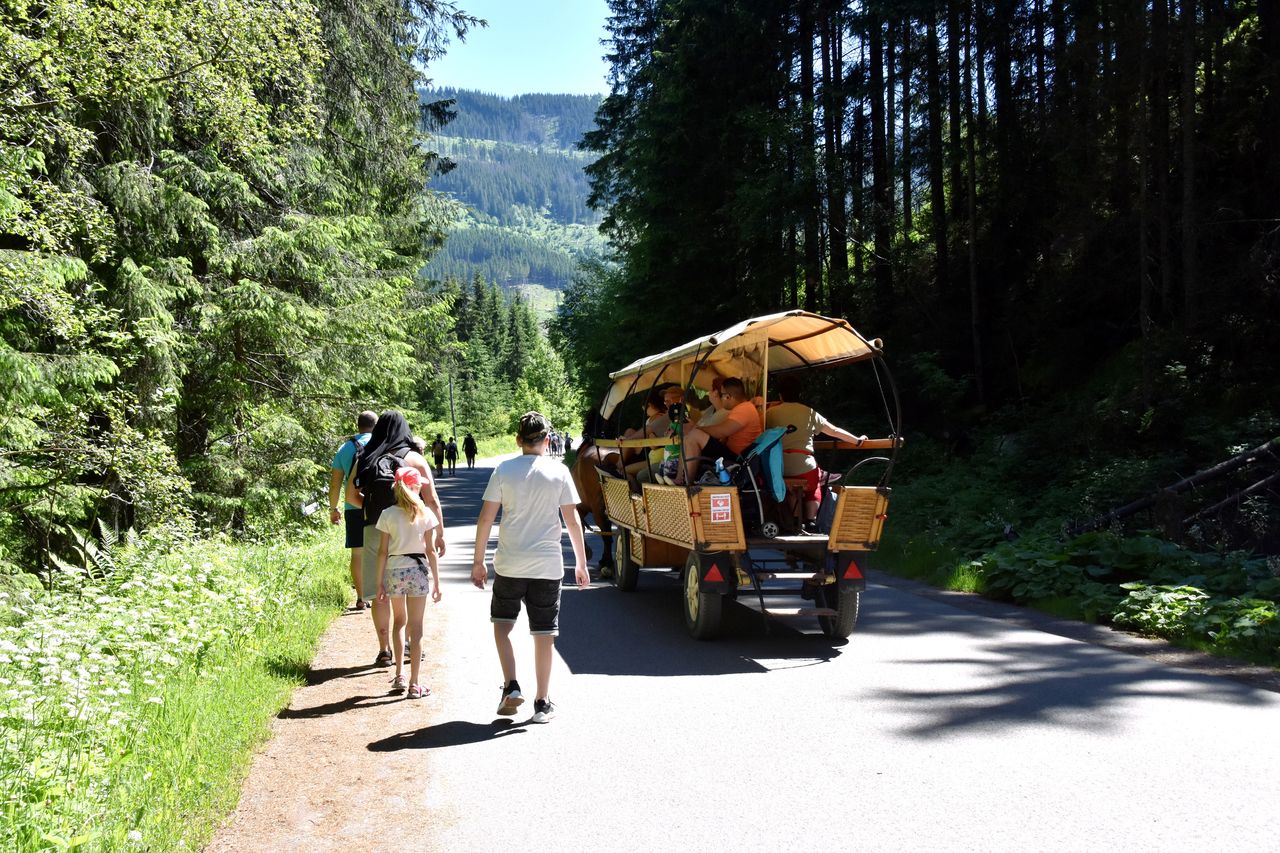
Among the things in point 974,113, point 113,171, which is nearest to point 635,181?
point 974,113

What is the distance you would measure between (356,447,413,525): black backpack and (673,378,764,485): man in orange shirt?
109 inches

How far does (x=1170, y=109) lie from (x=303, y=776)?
1919cm

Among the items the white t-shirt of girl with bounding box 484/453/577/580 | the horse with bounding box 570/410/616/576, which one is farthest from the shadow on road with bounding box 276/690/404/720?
the horse with bounding box 570/410/616/576

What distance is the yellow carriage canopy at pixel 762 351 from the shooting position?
374 inches

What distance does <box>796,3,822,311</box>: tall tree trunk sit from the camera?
2495 cm

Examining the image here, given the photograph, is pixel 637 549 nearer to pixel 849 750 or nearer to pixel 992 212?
pixel 849 750

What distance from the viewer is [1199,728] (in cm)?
597

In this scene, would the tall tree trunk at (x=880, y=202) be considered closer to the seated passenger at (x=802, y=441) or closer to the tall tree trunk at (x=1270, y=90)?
the tall tree trunk at (x=1270, y=90)

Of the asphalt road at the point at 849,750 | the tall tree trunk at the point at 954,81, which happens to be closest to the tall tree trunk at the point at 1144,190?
the tall tree trunk at the point at 954,81

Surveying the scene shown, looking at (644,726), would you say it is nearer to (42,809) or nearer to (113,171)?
(42,809)

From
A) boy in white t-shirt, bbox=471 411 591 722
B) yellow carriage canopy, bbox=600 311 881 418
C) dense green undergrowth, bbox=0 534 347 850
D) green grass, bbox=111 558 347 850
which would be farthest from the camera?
yellow carriage canopy, bbox=600 311 881 418

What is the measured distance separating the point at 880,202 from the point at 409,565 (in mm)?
21803

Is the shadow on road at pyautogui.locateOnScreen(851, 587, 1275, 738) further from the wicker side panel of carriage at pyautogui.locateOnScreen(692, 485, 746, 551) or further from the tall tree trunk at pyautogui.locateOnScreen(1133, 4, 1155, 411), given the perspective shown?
the tall tree trunk at pyautogui.locateOnScreen(1133, 4, 1155, 411)

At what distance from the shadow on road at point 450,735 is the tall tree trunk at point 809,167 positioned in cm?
2019
